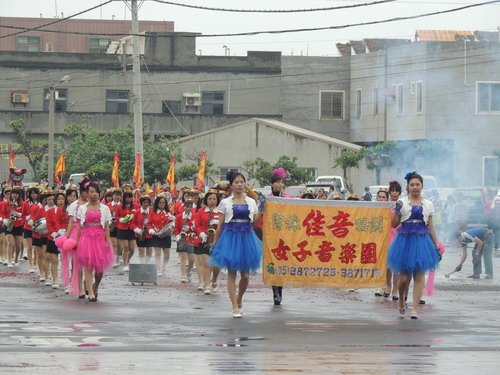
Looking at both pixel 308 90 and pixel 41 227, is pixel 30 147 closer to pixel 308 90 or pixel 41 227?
pixel 308 90

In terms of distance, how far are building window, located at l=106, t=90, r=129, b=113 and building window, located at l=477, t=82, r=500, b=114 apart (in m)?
20.2

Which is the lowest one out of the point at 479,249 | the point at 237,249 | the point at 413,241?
the point at 479,249

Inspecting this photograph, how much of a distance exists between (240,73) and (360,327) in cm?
5432

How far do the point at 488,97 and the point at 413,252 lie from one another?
39834mm

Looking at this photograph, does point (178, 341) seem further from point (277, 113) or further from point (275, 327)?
point (277, 113)

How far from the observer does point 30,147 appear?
63.0 m

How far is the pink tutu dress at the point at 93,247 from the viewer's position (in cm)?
1925

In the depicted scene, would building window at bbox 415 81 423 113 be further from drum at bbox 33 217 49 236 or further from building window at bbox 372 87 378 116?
drum at bbox 33 217 49 236

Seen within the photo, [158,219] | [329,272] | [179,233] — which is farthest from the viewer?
[158,219]

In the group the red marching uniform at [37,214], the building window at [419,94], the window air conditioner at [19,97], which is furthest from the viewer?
the window air conditioner at [19,97]

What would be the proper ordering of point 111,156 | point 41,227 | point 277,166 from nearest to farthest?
1. point 41,227
2. point 111,156
3. point 277,166

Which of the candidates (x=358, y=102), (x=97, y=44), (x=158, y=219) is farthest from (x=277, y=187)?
(x=97, y=44)

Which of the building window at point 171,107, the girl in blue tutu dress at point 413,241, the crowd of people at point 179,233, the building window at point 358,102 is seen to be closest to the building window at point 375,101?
the building window at point 358,102

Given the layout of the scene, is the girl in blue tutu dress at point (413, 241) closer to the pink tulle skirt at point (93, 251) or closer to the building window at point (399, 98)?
the pink tulle skirt at point (93, 251)
